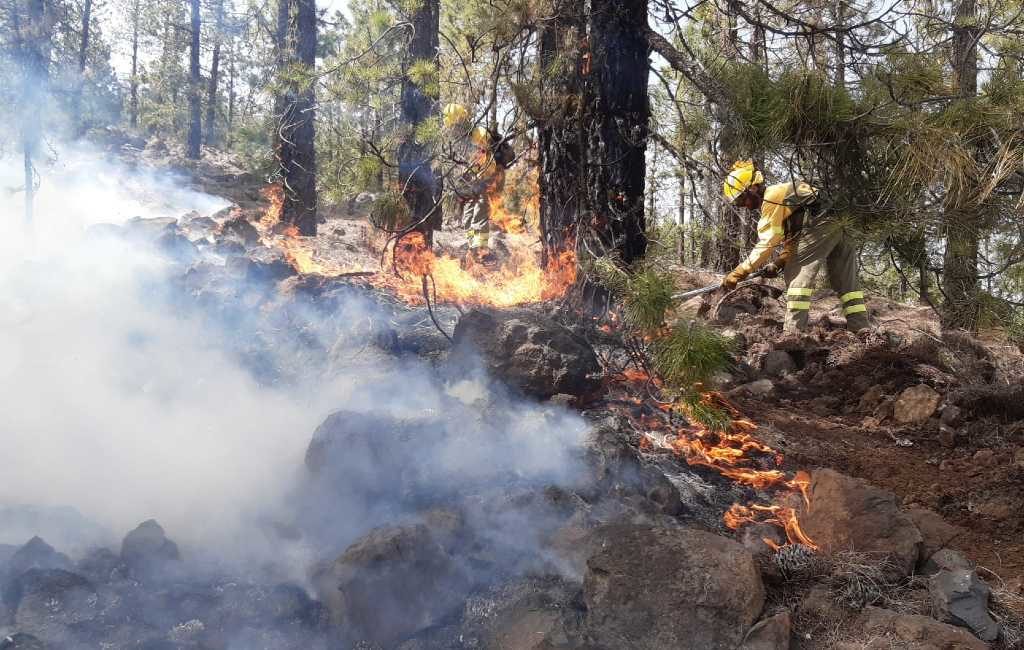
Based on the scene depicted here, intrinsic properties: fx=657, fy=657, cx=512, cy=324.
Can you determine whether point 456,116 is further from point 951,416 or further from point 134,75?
point 134,75

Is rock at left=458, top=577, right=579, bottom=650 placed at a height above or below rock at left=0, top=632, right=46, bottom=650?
below

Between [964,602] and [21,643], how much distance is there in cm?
354

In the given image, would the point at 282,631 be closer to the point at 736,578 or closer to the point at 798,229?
the point at 736,578

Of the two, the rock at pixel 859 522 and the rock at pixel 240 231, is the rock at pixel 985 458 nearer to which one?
the rock at pixel 859 522

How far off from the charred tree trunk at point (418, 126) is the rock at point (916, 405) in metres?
3.95

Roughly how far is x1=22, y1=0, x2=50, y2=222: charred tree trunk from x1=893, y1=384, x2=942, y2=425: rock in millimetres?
10990

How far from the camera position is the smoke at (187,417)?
11.0ft

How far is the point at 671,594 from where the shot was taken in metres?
2.57

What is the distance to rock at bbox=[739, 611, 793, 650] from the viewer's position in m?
2.44


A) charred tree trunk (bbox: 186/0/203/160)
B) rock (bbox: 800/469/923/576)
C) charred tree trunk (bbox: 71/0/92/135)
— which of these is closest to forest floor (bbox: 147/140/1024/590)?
rock (bbox: 800/469/923/576)

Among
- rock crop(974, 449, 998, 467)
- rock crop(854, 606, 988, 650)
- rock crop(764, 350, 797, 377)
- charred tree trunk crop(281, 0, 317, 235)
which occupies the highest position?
charred tree trunk crop(281, 0, 317, 235)

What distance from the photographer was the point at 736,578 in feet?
8.46

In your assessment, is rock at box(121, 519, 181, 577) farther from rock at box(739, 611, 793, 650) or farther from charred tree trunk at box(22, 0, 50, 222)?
charred tree trunk at box(22, 0, 50, 222)

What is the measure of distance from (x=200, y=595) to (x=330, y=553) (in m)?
0.57
